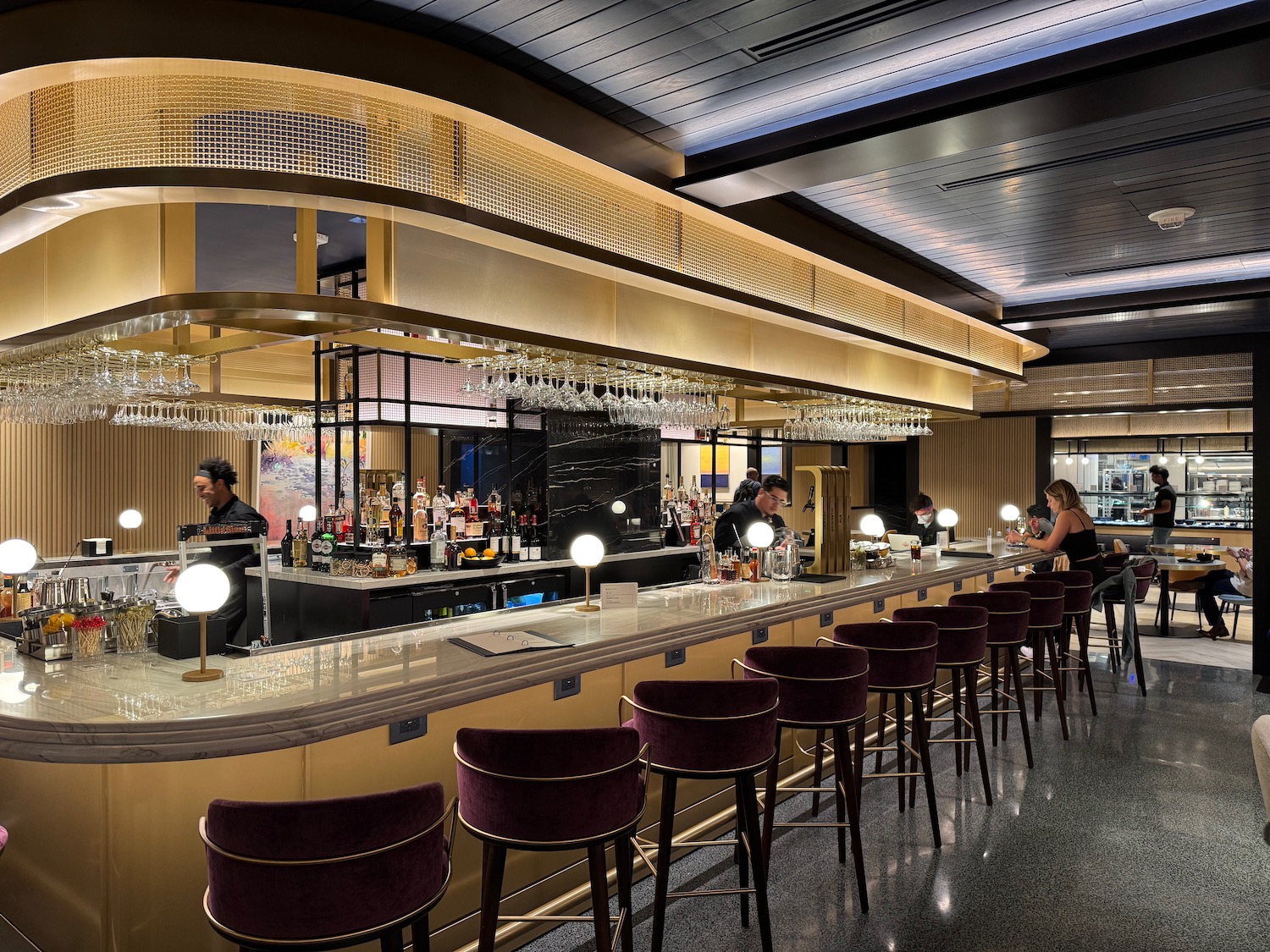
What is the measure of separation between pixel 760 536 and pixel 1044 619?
197cm

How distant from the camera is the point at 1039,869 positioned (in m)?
3.63

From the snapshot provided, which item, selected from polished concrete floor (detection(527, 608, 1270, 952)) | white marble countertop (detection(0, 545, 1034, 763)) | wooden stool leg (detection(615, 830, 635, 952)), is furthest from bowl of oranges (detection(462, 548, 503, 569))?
wooden stool leg (detection(615, 830, 635, 952))

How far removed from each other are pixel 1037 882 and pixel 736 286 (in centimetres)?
320

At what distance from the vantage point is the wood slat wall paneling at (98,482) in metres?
8.32

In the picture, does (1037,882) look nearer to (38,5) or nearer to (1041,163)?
(1041,163)

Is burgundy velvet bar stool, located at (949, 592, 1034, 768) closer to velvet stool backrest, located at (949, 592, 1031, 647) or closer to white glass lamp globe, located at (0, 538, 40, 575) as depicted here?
velvet stool backrest, located at (949, 592, 1031, 647)

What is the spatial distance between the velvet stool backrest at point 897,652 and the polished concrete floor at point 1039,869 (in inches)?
30.8

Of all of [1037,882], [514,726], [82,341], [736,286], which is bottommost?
[1037,882]

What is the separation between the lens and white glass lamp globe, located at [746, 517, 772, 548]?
5.26 m

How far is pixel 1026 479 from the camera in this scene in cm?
1200

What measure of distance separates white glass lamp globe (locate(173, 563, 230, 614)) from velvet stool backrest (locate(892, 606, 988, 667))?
3.23 m

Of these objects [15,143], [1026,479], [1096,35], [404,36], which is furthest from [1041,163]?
[1026,479]

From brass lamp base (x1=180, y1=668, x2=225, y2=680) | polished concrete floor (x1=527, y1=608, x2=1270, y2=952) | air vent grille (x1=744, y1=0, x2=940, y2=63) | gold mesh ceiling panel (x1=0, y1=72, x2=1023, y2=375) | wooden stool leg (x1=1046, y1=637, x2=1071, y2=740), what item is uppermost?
air vent grille (x1=744, y1=0, x2=940, y2=63)

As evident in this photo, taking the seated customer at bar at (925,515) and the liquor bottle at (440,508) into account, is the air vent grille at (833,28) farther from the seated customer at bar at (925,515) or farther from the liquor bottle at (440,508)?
the seated customer at bar at (925,515)
